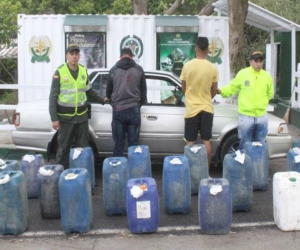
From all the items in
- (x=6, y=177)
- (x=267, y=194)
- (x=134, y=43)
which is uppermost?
(x=134, y=43)

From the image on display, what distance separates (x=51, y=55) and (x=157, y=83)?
299 cm

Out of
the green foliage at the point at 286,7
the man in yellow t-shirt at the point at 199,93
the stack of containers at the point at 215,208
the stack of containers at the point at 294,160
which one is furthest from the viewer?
the green foliage at the point at 286,7

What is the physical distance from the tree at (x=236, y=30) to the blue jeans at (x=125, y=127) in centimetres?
404

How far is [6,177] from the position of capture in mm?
5758

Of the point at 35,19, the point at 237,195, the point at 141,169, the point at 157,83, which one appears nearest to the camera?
the point at 237,195

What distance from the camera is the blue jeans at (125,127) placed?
7695mm

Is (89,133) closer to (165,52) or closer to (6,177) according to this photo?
(6,177)

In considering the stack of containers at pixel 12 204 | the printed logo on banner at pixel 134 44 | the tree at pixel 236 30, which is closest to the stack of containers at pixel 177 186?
the stack of containers at pixel 12 204

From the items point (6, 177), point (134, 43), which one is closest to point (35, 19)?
point (134, 43)

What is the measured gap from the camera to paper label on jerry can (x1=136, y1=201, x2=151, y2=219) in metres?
5.69

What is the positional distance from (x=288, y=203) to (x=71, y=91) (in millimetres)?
3243

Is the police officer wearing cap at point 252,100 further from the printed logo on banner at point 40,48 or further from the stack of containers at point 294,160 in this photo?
the printed logo on banner at point 40,48

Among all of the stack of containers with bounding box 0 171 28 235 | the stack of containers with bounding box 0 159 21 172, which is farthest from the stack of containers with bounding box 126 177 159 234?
the stack of containers with bounding box 0 159 21 172

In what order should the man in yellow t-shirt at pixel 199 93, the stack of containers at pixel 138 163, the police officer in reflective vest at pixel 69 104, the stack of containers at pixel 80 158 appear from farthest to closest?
1. the man in yellow t-shirt at pixel 199 93
2. the police officer in reflective vest at pixel 69 104
3. the stack of containers at pixel 80 158
4. the stack of containers at pixel 138 163
